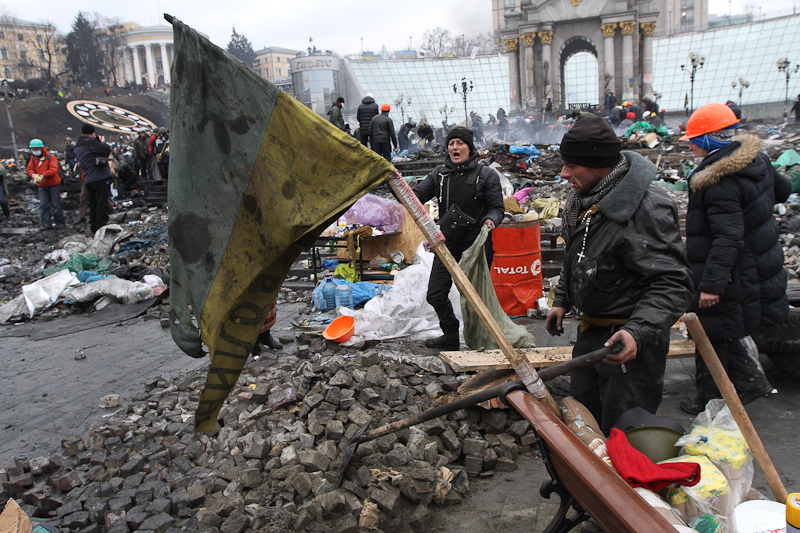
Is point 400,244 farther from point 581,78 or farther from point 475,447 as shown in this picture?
point 581,78

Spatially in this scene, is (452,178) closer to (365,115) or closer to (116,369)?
(116,369)

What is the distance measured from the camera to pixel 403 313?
584 cm

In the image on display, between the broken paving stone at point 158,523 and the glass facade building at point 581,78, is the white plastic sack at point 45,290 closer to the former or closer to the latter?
the broken paving stone at point 158,523

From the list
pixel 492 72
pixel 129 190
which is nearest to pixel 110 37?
pixel 492 72

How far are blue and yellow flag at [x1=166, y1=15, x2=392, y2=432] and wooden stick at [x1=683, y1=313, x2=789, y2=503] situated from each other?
1.64 m

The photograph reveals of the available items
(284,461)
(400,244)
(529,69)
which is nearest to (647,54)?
(529,69)

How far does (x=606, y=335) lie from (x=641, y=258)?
18.4 inches

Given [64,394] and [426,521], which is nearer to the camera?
[426,521]

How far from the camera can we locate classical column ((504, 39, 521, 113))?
41.2 m

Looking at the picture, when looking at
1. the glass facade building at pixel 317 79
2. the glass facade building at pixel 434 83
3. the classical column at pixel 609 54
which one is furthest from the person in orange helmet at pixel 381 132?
the glass facade building at pixel 317 79

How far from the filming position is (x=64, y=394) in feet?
16.0

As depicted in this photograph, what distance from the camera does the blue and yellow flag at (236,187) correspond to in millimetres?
1996

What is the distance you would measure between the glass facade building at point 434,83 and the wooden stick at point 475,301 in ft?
156

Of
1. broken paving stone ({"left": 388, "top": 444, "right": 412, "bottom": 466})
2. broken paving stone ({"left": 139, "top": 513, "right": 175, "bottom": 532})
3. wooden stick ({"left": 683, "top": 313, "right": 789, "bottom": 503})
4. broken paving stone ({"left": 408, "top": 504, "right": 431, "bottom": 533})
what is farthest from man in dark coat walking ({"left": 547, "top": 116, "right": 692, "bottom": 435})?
broken paving stone ({"left": 139, "top": 513, "right": 175, "bottom": 532})
